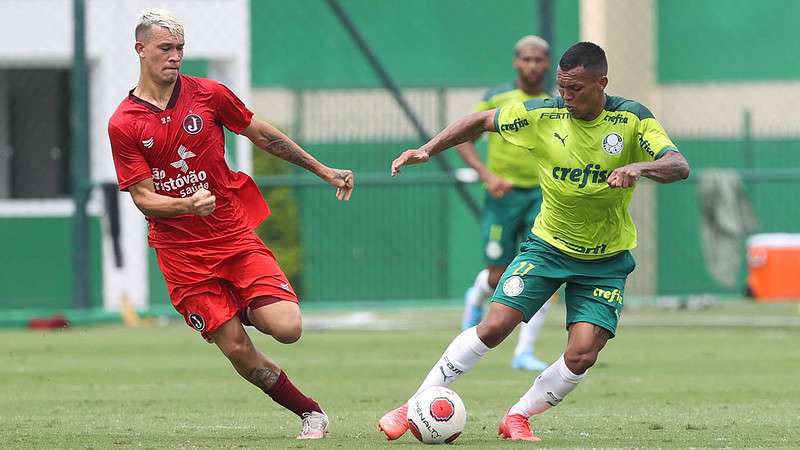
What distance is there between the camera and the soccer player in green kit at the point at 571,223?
7930 millimetres

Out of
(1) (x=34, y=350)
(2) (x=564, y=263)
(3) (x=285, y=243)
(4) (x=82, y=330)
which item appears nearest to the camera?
(2) (x=564, y=263)

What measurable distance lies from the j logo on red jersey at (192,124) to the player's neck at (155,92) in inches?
5.1

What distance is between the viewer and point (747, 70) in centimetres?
2498

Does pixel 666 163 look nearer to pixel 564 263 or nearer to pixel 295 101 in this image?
pixel 564 263

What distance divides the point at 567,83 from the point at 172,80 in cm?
193

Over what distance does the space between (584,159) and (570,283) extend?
2.09 feet

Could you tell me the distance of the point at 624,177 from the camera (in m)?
7.35

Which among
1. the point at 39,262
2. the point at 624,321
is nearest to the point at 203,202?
the point at 624,321

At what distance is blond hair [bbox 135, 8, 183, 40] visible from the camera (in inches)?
315

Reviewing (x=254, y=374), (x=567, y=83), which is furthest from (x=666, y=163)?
(x=254, y=374)

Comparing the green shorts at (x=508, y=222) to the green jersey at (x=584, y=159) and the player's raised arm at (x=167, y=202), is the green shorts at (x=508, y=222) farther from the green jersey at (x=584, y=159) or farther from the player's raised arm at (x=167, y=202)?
the player's raised arm at (x=167, y=202)

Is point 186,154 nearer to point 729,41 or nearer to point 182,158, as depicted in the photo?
point 182,158

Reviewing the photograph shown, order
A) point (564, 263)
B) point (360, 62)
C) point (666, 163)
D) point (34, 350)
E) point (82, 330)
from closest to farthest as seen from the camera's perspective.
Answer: point (666, 163) → point (564, 263) → point (34, 350) → point (82, 330) → point (360, 62)

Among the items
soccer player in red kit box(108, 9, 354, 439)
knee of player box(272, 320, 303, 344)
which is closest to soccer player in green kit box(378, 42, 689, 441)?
knee of player box(272, 320, 303, 344)
